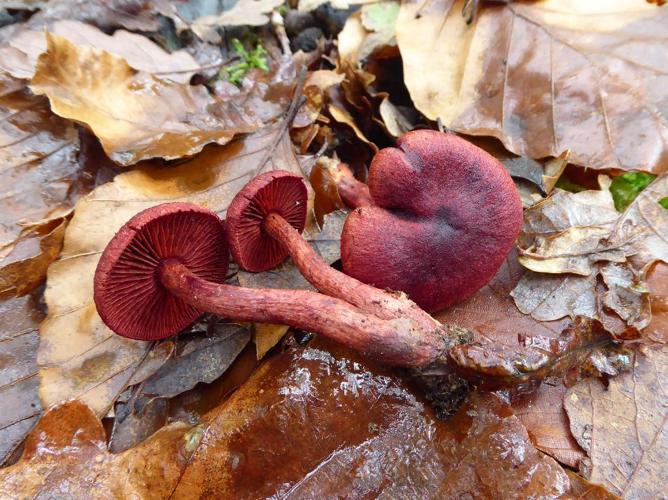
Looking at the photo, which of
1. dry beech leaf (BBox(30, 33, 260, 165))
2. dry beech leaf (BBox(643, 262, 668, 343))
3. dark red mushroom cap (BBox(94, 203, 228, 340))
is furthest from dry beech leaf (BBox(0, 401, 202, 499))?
dry beech leaf (BBox(643, 262, 668, 343))

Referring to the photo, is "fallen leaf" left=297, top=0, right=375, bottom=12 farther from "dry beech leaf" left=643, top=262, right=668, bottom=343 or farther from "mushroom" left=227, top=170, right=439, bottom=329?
"dry beech leaf" left=643, top=262, right=668, bottom=343

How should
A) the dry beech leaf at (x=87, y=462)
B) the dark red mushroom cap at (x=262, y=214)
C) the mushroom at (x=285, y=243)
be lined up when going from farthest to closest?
the dark red mushroom cap at (x=262, y=214), the mushroom at (x=285, y=243), the dry beech leaf at (x=87, y=462)

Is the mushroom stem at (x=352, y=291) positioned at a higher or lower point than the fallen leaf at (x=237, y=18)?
lower

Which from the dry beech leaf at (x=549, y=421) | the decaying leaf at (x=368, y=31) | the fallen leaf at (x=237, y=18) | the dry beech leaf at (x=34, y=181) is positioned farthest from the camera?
the fallen leaf at (x=237, y=18)

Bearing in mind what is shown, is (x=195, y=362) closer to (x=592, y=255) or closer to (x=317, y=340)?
(x=317, y=340)

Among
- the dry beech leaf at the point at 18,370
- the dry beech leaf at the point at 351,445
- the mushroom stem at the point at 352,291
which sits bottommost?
the dry beech leaf at the point at 18,370

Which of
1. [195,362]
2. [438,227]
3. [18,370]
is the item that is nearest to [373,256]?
[438,227]

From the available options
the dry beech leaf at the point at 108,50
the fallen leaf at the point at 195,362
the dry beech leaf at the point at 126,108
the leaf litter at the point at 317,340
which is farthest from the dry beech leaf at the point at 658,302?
the dry beech leaf at the point at 108,50

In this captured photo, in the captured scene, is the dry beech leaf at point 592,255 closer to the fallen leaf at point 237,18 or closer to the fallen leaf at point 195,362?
the fallen leaf at point 195,362
